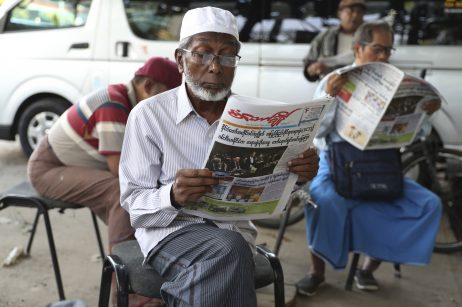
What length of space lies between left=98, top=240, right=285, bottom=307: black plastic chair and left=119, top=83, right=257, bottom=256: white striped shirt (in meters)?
0.08

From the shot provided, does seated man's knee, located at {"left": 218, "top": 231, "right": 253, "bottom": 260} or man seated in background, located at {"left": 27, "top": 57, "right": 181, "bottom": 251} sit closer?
seated man's knee, located at {"left": 218, "top": 231, "right": 253, "bottom": 260}

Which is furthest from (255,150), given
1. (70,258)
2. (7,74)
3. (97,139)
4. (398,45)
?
(7,74)

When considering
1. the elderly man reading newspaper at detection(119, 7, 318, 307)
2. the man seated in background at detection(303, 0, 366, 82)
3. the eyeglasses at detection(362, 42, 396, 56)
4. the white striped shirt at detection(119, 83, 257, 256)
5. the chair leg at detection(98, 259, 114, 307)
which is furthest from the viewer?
the man seated in background at detection(303, 0, 366, 82)

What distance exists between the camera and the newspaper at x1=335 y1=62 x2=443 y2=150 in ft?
9.14

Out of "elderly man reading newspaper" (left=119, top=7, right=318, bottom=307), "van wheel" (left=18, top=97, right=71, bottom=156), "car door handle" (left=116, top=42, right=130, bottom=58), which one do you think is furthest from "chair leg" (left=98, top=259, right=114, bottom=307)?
"van wheel" (left=18, top=97, right=71, bottom=156)

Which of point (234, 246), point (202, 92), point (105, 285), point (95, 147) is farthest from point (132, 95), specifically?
point (234, 246)

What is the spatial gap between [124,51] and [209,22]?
3.27 meters

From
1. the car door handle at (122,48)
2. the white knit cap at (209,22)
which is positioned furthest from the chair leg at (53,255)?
the car door handle at (122,48)

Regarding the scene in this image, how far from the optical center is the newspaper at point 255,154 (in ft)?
5.53

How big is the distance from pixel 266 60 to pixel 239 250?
316cm

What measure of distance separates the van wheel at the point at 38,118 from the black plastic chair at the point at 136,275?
11.7 feet

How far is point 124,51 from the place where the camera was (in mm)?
5121

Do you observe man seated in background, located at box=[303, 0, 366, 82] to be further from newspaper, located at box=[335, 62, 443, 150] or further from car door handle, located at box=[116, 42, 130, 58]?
car door handle, located at box=[116, 42, 130, 58]

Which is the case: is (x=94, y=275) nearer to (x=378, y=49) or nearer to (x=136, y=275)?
(x=136, y=275)
